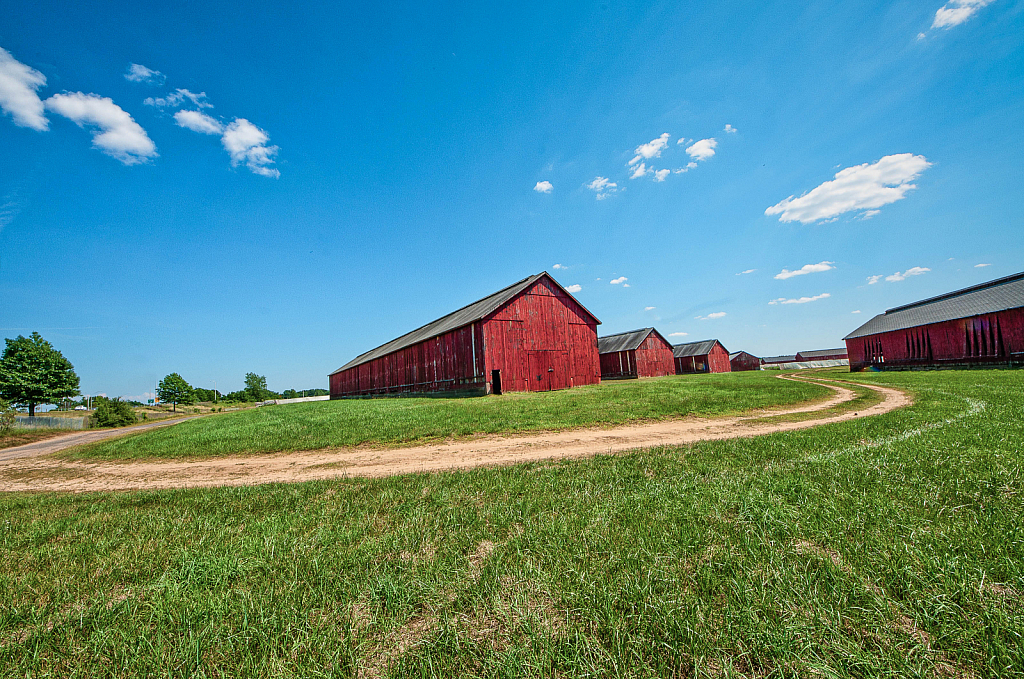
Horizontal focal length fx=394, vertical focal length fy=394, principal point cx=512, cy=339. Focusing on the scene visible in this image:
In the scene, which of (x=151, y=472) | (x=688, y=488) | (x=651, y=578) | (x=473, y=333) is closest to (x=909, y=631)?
(x=651, y=578)

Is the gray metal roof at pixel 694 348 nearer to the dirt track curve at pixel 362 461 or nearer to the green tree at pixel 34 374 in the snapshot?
the dirt track curve at pixel 362 461

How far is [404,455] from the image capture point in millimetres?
10266

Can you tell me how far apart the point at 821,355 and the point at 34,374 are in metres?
167

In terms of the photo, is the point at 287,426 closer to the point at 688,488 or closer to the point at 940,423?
the point at 688,488

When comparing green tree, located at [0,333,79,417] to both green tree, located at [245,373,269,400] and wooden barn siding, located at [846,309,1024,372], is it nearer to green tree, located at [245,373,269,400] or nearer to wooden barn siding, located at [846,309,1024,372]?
green tree, located at [245,373,269,400]

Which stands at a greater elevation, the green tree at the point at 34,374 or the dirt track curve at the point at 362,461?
the green tree at the point at 34,374

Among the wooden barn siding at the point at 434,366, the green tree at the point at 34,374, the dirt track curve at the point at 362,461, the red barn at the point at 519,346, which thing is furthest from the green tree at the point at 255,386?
the dirt track curve at the point at 362,461

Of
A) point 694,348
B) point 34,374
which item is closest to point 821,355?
point 694,348

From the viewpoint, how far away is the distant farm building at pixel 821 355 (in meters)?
113

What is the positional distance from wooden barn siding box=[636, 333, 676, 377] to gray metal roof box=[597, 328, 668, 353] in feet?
2.17

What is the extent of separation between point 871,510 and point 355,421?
1561 centimetres

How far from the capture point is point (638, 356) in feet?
185

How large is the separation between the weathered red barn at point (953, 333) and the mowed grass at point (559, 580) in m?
41.5

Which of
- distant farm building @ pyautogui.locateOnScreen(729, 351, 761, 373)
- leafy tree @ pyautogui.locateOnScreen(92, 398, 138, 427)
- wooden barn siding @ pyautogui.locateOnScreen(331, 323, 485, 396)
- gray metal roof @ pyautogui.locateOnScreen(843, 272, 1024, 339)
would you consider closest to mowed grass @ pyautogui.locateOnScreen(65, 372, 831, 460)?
wooden barn siding @ pyautogui.locateOnScreen(331, 323, 485, 396)
